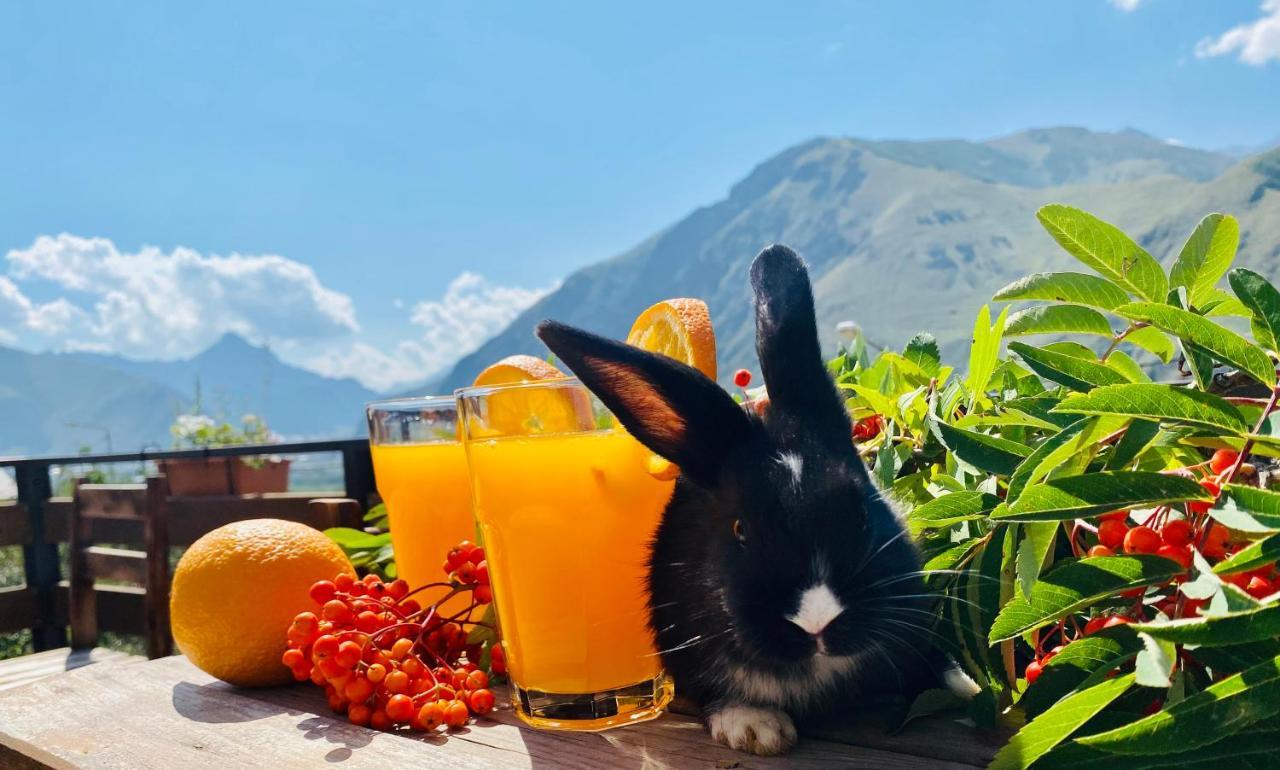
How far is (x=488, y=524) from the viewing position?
3.67 ft

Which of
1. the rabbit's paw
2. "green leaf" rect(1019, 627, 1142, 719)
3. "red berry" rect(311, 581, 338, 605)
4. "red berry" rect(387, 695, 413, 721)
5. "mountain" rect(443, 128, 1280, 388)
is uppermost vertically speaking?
"mountain" rect(443, 128, 1280, 388)

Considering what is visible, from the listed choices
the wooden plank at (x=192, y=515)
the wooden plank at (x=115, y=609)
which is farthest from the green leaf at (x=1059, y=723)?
the wooden plank at (x=115, y=609)

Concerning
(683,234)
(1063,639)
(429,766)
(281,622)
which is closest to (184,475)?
(281,622)

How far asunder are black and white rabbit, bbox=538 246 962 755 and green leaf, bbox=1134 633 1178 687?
34cm

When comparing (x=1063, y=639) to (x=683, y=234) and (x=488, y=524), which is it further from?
(x=683, y=234)

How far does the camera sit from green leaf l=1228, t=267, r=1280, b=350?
0.79 meters

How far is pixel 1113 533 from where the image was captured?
0.81 meters

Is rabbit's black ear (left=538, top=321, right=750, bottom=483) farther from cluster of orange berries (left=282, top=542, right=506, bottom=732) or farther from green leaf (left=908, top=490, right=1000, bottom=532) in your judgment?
cluster of orange berries (left=282, top=542, right=506, bottom=732)

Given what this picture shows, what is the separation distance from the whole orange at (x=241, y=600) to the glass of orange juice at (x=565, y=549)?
38 cm

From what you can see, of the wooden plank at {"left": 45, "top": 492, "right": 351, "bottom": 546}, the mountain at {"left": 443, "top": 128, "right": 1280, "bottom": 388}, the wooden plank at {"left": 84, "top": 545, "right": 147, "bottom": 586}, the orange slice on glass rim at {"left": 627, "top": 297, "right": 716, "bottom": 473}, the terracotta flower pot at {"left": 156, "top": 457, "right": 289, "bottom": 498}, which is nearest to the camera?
the orange slice on glass rim at {"left": 627, "top": 297, "right": 716, "bottom": 473}

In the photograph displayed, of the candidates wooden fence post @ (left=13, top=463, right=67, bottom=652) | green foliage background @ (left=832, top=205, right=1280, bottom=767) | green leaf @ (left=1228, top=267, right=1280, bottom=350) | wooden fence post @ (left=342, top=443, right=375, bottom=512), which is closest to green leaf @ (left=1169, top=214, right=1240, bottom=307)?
green foliage background @ (left=832, top=205, right=1280, bottom=767)

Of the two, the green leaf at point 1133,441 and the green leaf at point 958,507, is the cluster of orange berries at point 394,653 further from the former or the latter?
the green leaf at point 1133,441

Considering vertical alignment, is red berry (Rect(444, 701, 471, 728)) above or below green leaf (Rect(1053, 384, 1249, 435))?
below

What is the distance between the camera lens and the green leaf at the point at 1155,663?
567mm
